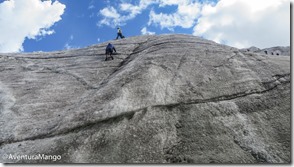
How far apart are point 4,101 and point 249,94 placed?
570 inches

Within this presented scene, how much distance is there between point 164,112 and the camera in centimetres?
1781

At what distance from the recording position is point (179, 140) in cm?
1620

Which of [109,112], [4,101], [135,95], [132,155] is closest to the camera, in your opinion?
[132,155]

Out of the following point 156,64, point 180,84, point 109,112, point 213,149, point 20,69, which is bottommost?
point 213,149

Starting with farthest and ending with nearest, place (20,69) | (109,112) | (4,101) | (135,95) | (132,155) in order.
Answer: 1. (20,69)
2. (4,101)
3. (135,95)
4. (109,112)
5. (132,155)

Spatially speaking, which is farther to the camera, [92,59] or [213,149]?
[92,59]

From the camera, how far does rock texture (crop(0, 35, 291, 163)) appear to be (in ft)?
51.3

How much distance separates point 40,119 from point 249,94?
11292 millimetres

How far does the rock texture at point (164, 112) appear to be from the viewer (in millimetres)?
15633

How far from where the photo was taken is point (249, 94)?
1880 centimetres

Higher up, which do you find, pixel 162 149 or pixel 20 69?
pixel 20 69

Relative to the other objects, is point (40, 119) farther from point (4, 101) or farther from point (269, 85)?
point (269, 85)

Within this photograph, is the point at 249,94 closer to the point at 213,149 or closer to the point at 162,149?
the point at 213,149

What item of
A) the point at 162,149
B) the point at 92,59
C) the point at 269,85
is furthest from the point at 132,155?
the point at 92,59
